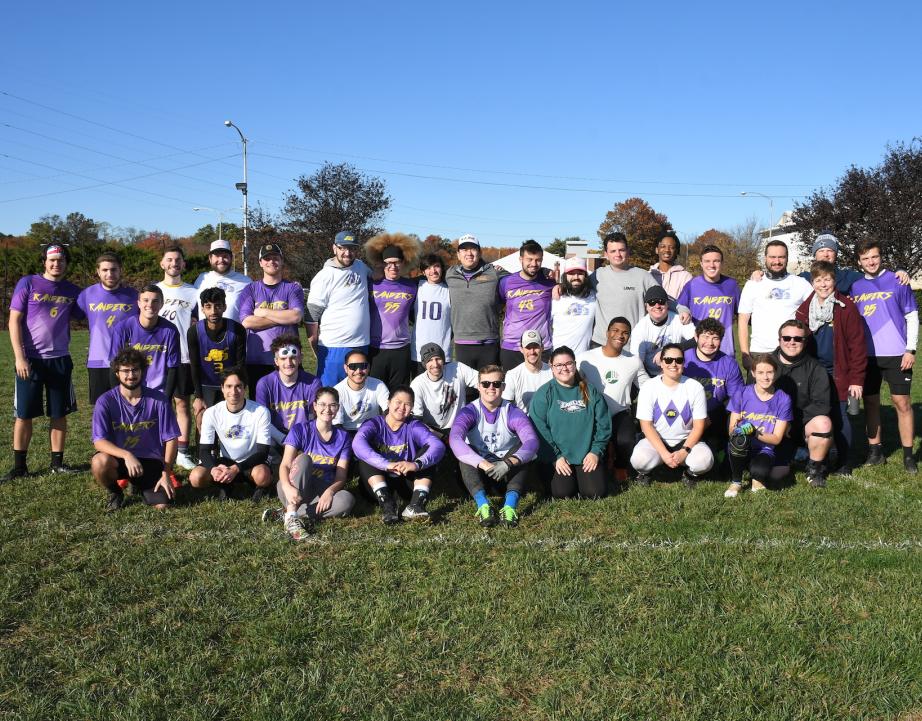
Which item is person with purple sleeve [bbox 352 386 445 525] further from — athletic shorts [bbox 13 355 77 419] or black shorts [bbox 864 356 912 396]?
black shorts [bbox 864 356 912 396]

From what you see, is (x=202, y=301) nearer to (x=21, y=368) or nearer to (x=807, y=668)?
(x=21, y=368)

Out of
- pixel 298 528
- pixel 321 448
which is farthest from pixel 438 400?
pixel 298 528

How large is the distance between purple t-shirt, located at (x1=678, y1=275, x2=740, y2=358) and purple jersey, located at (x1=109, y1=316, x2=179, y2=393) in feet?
15.8

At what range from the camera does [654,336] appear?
6.73 metres

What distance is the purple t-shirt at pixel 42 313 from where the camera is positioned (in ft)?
20.8

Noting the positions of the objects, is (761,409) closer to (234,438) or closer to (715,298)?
(715,298)

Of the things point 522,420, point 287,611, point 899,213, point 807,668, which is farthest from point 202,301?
point 899,213

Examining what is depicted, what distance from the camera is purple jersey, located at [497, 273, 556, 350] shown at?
7043mm

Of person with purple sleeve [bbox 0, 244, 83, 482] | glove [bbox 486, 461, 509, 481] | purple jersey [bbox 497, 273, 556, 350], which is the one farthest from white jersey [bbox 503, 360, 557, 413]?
person with purple sleeve [bbox 0, 244, 83, 482]

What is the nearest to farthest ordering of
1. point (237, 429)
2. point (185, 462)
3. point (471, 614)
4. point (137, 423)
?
1. point (471, 614)
2. point (137, 423)
3. point (237, 429)
4. point (185, 462)

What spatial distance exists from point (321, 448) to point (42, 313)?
2957mm

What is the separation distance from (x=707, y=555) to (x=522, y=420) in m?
1.89

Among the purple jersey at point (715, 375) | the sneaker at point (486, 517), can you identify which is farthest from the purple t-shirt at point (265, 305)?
the purple jersey at point (715, 375)

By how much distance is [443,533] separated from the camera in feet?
16.3
